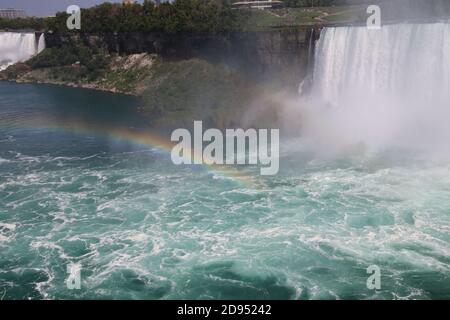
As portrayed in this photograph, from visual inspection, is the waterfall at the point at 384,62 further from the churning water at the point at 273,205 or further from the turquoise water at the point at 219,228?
the turquoise water at the point at 219,228

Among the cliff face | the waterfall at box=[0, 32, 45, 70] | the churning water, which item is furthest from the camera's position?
the waterfall at box=[0, 32, 45, 70]

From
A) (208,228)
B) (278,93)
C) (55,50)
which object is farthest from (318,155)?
(55,50)

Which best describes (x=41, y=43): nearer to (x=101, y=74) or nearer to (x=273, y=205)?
(x=101, y=74)

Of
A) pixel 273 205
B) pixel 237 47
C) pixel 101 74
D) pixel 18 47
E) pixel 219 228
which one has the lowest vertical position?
pixel 219 228

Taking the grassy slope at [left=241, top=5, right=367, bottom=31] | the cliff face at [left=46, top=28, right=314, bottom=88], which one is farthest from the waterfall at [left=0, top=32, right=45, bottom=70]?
the grassy slope at [left=241, top=5, right=367, bottom=31]

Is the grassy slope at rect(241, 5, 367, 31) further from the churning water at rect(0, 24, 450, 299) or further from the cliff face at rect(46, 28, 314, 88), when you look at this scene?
the churning water at rect(0, 24, 450, 299)

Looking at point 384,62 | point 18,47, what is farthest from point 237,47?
point 18,47

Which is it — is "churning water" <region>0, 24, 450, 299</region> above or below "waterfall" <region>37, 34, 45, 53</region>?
below
